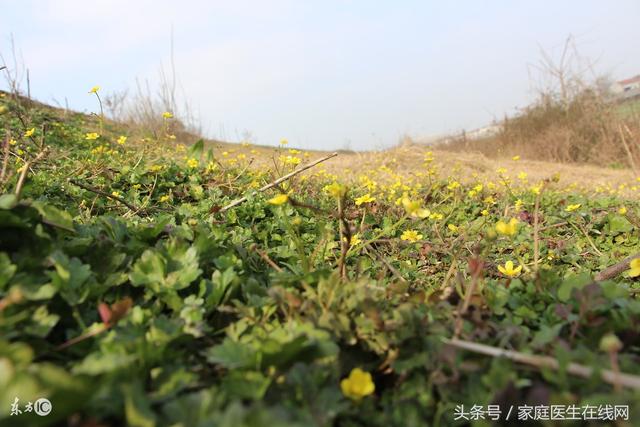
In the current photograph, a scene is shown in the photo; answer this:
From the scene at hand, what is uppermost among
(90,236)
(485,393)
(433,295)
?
(90,236)

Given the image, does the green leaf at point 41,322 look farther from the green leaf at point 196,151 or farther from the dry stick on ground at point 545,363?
the green leaf at point 196,151

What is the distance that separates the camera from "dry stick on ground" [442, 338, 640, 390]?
29.4 inches

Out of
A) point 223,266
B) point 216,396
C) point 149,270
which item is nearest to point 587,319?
point 216,396

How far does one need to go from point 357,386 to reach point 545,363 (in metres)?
0.35

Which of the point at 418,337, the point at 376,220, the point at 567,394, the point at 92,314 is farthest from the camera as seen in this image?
the point at 376,220

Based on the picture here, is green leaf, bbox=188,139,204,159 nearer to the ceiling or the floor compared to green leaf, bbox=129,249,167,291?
nearer to the ceiling

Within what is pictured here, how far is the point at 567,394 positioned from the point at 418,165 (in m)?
7.90

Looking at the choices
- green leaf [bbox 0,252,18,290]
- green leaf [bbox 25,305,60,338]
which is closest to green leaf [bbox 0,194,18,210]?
green leaf [bbox 0,252,18,290]

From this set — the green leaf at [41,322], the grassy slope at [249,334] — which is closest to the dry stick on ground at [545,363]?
the grassy slope at [249,334]

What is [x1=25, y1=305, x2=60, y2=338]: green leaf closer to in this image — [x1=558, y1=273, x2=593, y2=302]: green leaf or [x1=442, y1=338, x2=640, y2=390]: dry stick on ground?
[x1=442, y1=338, x2=640, y2=390]: dry stick on ground

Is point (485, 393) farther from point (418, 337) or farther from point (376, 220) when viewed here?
point (376, 220)

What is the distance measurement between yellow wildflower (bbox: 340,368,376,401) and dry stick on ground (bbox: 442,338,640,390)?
185 millimetres

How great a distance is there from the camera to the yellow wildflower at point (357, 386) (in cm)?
87

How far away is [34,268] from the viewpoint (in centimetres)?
114
